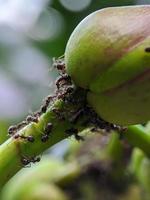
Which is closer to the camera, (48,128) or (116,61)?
(116,61)

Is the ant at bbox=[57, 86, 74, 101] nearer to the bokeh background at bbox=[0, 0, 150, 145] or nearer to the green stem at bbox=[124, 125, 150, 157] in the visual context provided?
the green stem at bbox=[124, 125, 150, 157]

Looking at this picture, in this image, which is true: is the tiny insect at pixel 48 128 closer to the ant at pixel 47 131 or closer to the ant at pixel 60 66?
the ant at pixel 47 131

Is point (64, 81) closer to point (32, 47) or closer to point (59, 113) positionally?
point (59, 113)

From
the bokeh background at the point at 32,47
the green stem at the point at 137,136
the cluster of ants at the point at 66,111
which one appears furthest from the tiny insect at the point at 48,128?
the bokeh background at the point at 32,47

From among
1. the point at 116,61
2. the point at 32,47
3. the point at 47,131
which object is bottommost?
the point at 32,47

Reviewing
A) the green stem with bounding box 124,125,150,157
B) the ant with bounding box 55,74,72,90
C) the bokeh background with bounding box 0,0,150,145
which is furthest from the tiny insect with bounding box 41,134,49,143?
the bokeh background with bounding box 0,0,150,145

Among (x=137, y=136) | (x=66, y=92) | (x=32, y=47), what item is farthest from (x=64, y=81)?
(x=32, y=47)

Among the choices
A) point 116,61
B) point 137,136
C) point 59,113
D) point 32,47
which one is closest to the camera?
point 116,61
